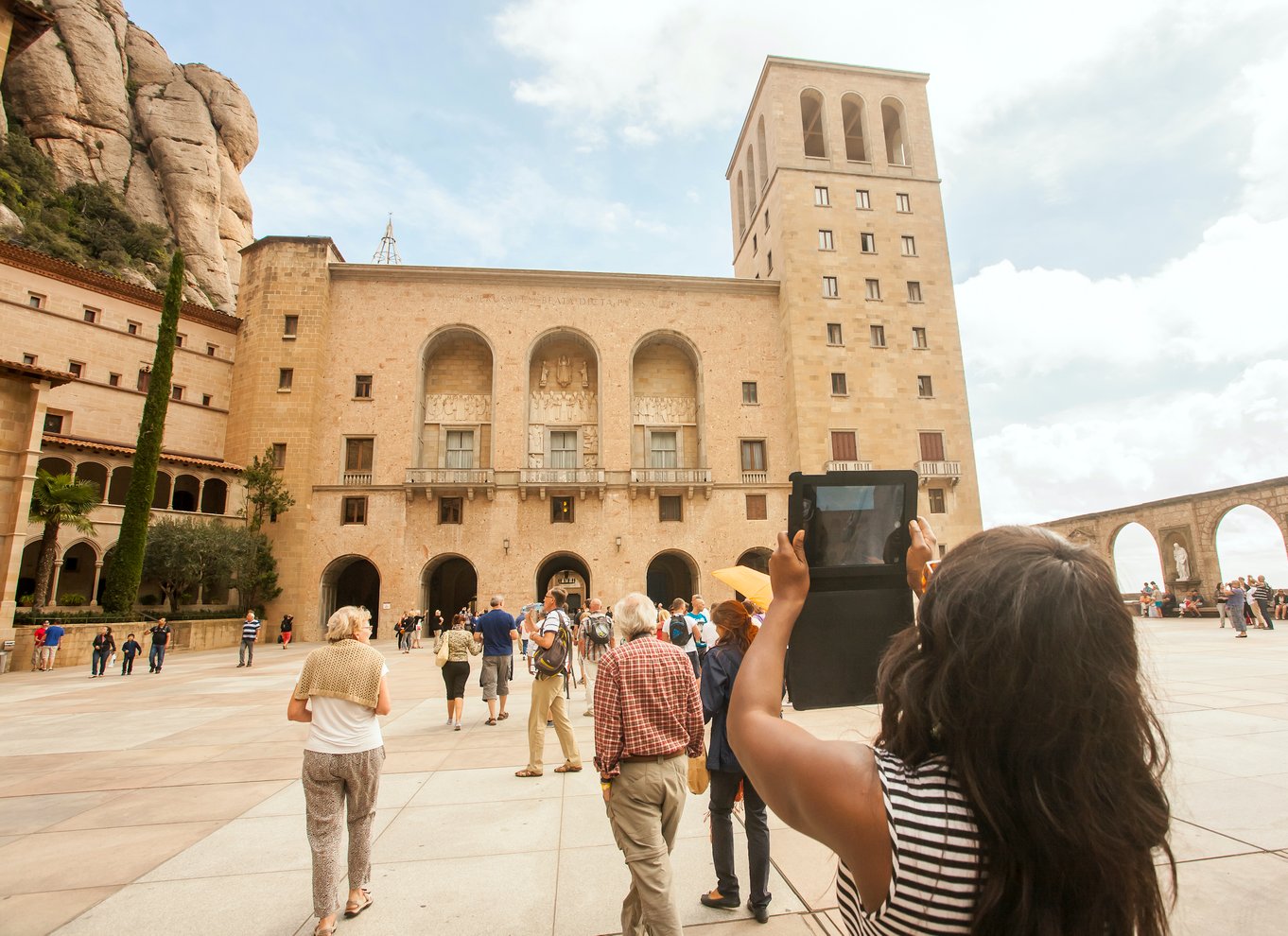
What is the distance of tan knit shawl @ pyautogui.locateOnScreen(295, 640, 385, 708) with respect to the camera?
12.8 feet

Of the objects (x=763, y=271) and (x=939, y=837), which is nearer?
(x=939, y=837)

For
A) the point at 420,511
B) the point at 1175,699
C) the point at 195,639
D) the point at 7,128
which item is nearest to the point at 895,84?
the point at 420,511

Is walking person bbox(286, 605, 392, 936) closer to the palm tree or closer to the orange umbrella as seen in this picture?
the orange umbrella

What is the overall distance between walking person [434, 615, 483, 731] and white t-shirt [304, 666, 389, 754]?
4689 millimetres

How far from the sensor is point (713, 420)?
102 ft

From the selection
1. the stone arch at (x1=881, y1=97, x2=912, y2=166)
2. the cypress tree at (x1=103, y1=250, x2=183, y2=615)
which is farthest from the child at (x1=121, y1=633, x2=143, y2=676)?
the stone arch at (x1=881, y1=97, x2=912, y2=166)

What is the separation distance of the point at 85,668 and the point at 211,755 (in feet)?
49.7

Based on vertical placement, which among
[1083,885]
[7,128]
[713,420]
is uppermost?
[7,128]

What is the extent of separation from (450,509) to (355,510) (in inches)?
163

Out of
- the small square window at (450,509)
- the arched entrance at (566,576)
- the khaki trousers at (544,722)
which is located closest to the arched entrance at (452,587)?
the arched entrance at (566,576)

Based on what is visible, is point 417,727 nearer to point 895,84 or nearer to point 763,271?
point 763,271

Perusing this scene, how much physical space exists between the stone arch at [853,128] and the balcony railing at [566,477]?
908 inches

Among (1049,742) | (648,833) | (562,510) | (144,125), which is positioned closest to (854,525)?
(1049,742)

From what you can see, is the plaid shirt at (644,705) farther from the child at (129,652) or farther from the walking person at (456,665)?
the child at (129,652)
